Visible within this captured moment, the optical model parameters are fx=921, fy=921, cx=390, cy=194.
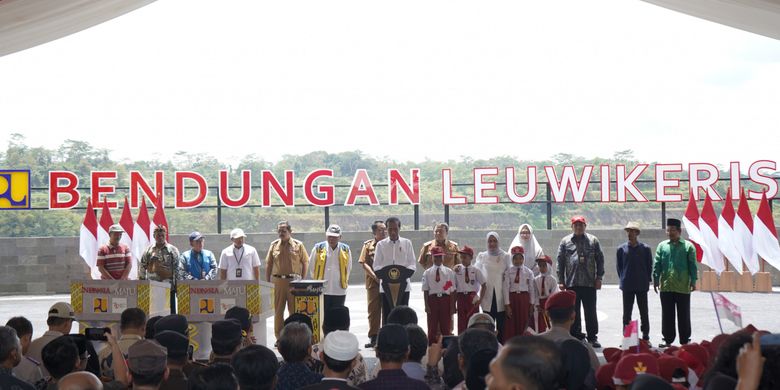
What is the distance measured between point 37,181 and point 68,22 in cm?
4771

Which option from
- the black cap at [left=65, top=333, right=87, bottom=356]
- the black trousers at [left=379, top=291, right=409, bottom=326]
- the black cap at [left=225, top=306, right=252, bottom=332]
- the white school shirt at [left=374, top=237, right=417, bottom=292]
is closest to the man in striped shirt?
the white school shirt at [left=374, top=237, right=417, bottom=292]

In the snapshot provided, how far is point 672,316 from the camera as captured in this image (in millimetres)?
12680

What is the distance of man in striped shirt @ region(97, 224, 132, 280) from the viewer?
42.4 feet

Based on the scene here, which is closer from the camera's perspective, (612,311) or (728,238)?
(612,311)

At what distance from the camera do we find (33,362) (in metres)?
6.31

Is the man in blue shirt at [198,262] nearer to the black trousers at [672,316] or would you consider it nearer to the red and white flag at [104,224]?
the black trousers at [672,316]

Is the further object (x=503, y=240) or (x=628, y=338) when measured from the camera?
(x=503, y=240)

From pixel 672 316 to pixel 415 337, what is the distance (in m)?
7.46

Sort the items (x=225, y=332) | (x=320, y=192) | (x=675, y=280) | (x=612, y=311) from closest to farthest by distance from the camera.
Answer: (x=225, y=332) < (x=675, y=280) < (x=612, y=311) < (x=320, y=192)

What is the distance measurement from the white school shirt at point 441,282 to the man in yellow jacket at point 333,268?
137 centimetres

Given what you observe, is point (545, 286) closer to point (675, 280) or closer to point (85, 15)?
point (675, 280)

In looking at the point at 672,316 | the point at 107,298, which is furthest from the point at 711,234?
the point at 107,298

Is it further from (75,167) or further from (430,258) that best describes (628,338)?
(75,167)

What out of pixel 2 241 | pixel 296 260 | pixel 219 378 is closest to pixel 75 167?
pixel 2 241
